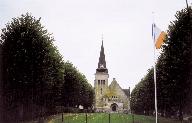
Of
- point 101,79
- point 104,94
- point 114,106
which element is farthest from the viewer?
point 114,106

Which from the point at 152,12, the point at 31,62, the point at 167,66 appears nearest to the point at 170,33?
the point at 167,66

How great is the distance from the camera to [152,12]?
1236 inches

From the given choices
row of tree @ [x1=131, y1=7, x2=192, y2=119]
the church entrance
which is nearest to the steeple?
the church entrance

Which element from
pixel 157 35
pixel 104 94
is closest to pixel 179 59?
pixel 157 35

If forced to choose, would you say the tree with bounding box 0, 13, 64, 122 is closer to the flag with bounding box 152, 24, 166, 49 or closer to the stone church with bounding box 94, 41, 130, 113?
the flag with bounding box 152, 24, 166, 49

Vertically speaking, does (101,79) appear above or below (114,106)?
above

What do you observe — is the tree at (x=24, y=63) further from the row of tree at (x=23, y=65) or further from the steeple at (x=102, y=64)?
the steeple at (x=102, y=64)

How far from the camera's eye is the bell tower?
575ft

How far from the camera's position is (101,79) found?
176125 millimetres

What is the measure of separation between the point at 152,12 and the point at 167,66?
12.9m

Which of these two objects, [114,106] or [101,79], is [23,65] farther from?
[114,106]

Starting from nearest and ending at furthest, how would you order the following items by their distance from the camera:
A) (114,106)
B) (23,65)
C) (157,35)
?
(157,35), (23,65), (114,106)

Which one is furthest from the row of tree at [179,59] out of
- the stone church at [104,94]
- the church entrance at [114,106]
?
the church entrance at [114,106]

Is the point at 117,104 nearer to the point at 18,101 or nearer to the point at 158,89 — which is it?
the point at 158,89
